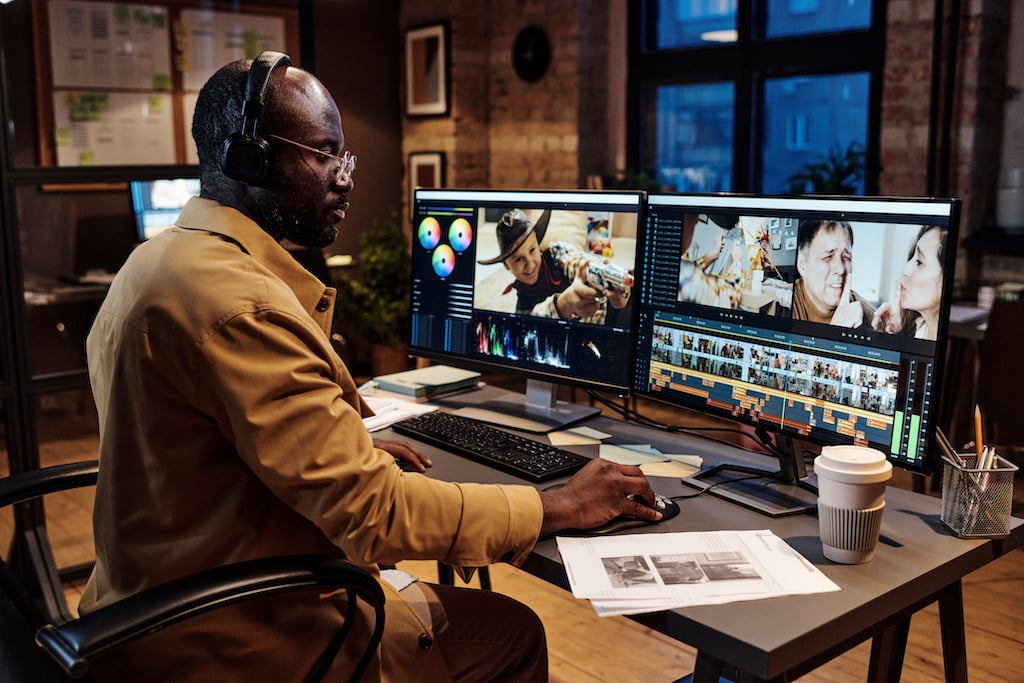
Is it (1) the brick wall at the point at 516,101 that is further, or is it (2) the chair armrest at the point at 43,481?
(1) the brick wall at the point at 516,101

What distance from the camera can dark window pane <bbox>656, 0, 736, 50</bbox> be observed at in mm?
5246

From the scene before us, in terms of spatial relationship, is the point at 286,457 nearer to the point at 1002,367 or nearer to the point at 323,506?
the point at 323,506

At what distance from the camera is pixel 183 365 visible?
1236mm

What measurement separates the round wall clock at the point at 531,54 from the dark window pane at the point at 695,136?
0.67 meters

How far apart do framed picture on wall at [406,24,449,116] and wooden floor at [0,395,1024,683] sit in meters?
3.26

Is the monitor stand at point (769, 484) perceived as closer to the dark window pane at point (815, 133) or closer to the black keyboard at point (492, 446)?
the black keyboard at point (492, 446)

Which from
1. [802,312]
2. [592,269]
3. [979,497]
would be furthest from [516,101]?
[979,497]

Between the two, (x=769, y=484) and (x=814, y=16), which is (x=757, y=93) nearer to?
(x=814, y=16)

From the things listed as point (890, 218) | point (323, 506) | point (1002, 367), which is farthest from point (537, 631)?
point (1002, 367)

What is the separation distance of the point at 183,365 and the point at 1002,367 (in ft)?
9.17

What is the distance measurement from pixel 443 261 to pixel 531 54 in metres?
3.65

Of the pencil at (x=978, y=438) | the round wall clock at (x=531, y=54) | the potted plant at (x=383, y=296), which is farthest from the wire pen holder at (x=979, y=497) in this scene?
the round wall clock at (x=531, y=54)

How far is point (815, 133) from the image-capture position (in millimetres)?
4980

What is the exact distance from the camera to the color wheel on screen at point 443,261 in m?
2.23
